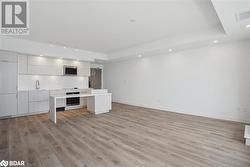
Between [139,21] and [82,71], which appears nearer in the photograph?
[139,21]

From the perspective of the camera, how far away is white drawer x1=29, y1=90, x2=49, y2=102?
532 centimetres

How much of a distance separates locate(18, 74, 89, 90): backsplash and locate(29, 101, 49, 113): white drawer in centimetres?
78

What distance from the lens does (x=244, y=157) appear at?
2.36 metres

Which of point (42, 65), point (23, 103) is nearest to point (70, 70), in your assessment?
point (42, 65)

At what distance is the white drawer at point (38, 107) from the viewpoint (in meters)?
5.33

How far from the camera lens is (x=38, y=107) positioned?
5.51 meters

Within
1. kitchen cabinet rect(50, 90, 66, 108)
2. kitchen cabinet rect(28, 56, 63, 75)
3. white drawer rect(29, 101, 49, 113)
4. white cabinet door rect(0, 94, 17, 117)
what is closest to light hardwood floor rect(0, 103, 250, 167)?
white cabinet door rect(0, 94, 17, 117)

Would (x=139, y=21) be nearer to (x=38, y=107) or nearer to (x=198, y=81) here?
(x=198, y=81)

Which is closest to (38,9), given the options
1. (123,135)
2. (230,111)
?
(123,135)

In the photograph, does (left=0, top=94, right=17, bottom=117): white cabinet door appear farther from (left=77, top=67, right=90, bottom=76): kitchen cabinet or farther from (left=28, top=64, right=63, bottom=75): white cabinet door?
(left=77, top=67, right=90, bottom=76): kitchen cabinet

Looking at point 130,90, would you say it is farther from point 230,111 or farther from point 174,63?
point 230,111

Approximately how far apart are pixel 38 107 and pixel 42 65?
68.9 inches

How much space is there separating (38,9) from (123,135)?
3.41 meters

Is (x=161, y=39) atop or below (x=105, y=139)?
atop
